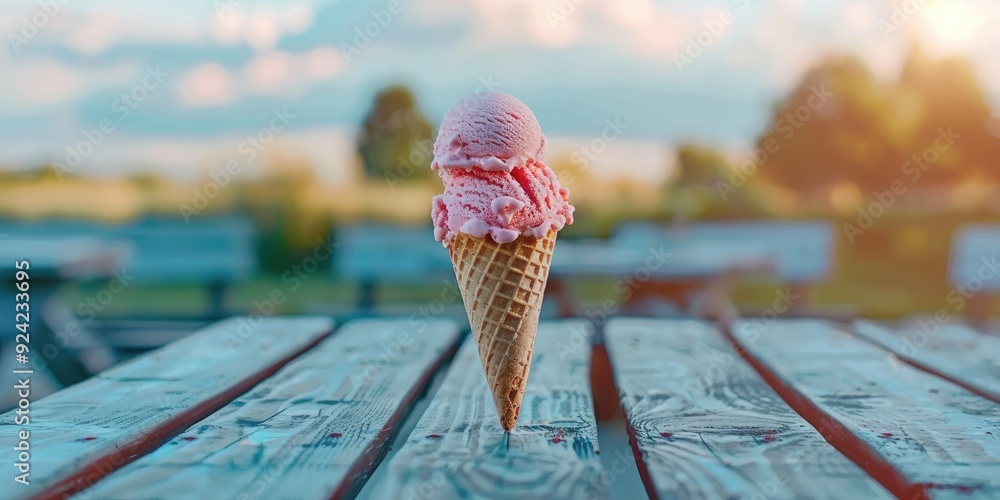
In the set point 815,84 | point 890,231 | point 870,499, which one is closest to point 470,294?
point 870,499

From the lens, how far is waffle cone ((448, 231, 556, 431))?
1241 mm

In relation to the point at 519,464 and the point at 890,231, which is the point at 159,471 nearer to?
the point at 519,464

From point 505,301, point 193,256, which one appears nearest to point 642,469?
point 505,301

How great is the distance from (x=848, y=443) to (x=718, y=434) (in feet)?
0.69

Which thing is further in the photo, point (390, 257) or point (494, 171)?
point (390, 257)

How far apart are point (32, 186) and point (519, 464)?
27.8ft

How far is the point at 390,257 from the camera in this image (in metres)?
4.95

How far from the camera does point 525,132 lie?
125cm

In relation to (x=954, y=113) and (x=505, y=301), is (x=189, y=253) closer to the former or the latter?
(x=505, y=301)

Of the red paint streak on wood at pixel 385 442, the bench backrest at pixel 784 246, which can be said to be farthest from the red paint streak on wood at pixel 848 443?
the bench backrest at pixel 784 246

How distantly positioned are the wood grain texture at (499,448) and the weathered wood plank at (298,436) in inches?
2.8

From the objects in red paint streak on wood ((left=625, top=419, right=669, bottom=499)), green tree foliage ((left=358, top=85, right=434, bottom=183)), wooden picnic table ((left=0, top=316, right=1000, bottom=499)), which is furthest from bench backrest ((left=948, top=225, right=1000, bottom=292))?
green tree foliage ((left=358, top=85, right=434, bottom=183))

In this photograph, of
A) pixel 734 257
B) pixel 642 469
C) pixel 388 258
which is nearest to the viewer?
pixel 642 469

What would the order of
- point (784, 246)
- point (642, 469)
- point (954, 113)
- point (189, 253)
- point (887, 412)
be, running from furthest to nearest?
point (954, 113), point (784, 246), point (189, 253), point (887, 412), point (642, 469)
